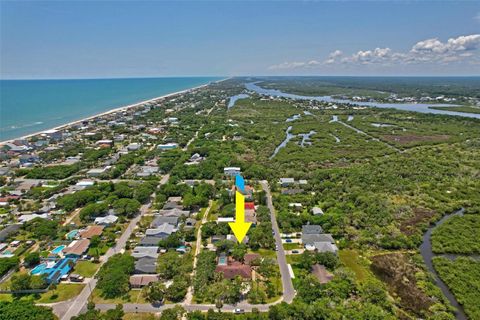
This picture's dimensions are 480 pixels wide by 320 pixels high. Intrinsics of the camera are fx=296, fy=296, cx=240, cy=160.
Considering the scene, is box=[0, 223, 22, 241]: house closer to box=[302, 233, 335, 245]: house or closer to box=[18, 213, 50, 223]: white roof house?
Answer: box=[18, 213, 50, 223]: white roof house

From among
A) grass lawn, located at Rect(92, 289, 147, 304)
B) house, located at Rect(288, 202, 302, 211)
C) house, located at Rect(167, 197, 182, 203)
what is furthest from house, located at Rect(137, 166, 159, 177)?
grass lawn, located at Rect(92, 289, 147, 304)

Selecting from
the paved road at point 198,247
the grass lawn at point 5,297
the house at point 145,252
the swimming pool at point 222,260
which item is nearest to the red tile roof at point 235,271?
the swimming pool at point 222,260

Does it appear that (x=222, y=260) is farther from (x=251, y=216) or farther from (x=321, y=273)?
(x=251, y=216)

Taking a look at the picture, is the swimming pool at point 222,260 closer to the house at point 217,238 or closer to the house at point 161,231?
the house at point 217,238

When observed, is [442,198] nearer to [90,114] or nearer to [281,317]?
[281,317]

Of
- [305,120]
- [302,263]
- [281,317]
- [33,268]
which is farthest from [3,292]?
[305,120]
